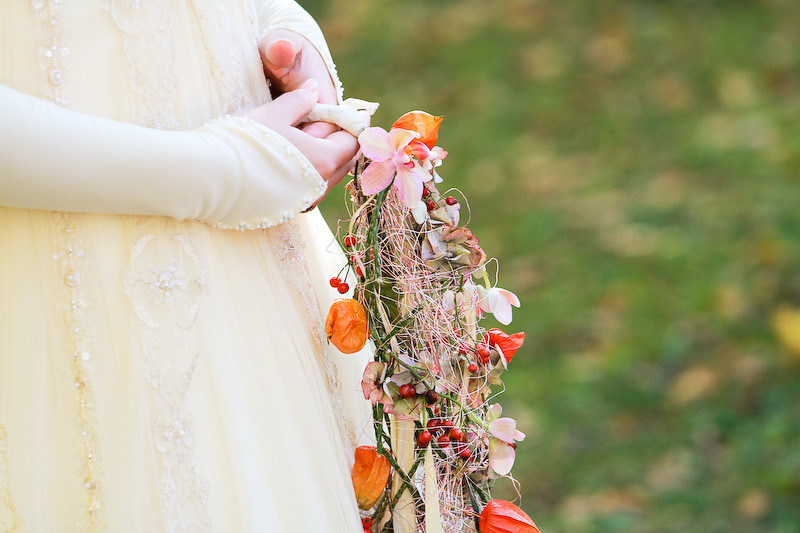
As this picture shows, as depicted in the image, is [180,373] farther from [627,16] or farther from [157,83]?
[627,16]

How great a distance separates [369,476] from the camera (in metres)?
1.12

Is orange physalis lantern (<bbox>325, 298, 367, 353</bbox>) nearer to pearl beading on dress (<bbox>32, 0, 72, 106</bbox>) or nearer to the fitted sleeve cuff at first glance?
the fitted sleeve cuff

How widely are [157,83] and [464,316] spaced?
19.1 inches

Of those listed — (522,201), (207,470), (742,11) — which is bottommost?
(207,470)

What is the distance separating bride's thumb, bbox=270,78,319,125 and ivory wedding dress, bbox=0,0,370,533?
0.20ft

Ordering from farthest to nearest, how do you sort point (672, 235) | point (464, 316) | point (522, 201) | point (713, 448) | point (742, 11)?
point (742, 11), point (522, 201), point (672, 235), point (713, 448), point (464, 316)

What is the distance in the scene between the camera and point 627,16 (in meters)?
5.38

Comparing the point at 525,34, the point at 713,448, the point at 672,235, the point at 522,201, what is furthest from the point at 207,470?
the point at 525,34

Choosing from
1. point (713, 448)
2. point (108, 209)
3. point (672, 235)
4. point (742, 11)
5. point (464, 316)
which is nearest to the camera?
point (108, 209)

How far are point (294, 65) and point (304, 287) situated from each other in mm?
312

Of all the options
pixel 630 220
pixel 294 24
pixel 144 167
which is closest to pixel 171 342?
pixel 144 167

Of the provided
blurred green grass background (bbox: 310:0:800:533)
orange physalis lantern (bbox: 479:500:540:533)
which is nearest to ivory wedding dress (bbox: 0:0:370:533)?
orange physalis lantern (bbox: 479:500:540:533)

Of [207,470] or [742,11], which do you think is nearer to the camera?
[207,470]

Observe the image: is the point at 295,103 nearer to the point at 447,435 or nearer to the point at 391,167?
the point at 391,167
